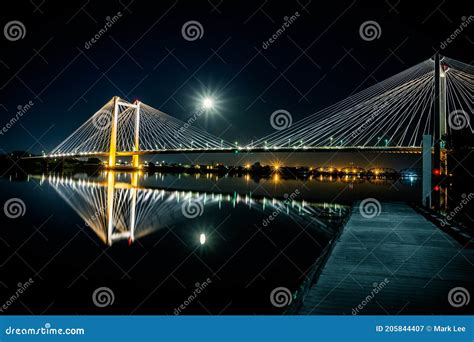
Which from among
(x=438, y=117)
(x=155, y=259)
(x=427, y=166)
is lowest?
(x=155, y=259)

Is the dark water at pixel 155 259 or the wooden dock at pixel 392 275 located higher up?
the wooden dock at pixel 392 275

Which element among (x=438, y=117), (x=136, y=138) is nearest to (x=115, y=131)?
(x=136, y=138)

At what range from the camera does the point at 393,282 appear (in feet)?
11.0

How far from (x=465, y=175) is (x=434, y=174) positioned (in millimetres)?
12551

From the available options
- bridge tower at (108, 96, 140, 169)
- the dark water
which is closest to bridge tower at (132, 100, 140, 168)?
bridge tower at (108, 96, 140, 169)

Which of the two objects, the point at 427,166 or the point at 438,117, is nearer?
the point at 427,166

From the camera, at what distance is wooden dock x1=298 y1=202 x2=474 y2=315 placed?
2.84m

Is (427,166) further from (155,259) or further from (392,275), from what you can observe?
(155,259)

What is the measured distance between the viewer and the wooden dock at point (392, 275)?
284 centimetres

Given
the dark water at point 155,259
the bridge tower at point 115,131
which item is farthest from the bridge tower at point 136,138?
the dark water at point 155,259

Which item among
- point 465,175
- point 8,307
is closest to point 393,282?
point 8,307

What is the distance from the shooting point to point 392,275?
357cm

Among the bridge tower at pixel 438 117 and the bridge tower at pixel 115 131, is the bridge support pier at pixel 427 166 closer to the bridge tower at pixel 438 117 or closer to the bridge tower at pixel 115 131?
the bridge tower at pixel 438 117

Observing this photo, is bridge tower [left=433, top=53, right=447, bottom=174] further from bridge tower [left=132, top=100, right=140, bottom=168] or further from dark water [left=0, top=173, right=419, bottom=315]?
bridge tower [left=132, top=100, right=140, bottom=168]
